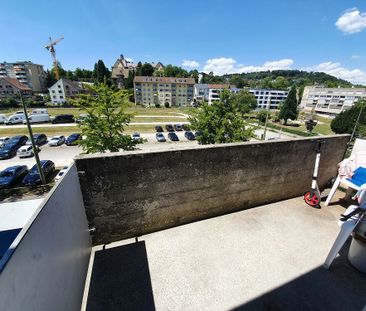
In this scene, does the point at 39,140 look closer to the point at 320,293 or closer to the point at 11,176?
the point at 11,176

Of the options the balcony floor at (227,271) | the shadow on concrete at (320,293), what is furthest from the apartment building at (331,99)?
the shadow on concrete at (320,293)

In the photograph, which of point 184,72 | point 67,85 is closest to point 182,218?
point 67,85

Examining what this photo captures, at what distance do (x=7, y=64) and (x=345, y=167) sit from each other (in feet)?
362

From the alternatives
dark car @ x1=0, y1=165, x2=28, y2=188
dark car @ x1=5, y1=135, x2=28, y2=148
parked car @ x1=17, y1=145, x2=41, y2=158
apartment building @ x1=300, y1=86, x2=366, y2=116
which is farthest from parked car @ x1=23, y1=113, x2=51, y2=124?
apartment building @ x1=300, y1=86, x2=366, y2=116

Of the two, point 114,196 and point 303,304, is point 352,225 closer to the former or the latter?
point 303,304

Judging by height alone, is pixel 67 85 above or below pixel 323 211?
above

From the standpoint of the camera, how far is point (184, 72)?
95.0 meters

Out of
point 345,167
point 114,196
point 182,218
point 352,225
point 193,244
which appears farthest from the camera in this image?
point 345,167

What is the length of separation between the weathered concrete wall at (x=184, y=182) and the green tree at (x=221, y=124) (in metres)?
5.94

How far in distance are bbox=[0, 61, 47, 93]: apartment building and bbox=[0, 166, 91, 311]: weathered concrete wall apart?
300 ft

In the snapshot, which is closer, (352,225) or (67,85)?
(352,225)

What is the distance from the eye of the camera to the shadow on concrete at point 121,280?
115 inches

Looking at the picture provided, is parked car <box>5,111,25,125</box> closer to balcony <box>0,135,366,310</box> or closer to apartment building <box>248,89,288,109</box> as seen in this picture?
balcony <box>0,135,366,310</box>

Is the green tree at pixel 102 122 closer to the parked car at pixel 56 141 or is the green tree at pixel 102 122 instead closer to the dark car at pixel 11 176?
the dark car at pixel 11 176
